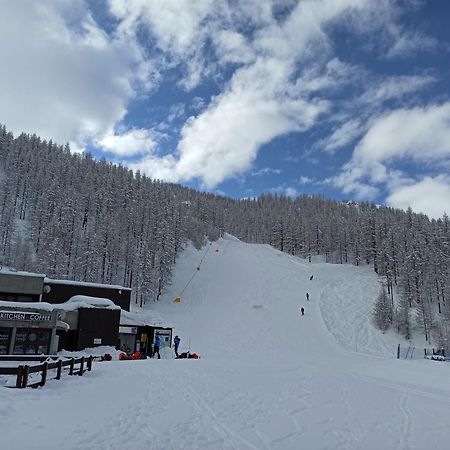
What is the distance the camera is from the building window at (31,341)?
3366cm

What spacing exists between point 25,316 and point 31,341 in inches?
94.8

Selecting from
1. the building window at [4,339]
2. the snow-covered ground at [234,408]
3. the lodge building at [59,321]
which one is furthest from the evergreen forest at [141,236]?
the building window at [4,339]

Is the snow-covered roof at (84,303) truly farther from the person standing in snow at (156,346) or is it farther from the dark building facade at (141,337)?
the person standing in snow at (156,346)

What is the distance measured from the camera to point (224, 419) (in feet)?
39.7

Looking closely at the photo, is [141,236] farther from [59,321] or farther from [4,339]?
[4,339]

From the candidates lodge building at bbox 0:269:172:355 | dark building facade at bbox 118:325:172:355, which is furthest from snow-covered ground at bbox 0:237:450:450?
lodge building at bbox 0:269:172:355

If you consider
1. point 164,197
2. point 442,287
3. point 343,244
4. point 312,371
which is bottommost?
point 312,371

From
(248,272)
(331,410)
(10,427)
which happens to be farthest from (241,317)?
(10,427)

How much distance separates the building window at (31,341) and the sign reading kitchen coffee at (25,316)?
1120mm

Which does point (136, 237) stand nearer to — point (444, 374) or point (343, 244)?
point (343, 244)

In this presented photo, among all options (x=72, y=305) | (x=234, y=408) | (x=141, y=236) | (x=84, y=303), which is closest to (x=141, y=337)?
(x=84, y=303)

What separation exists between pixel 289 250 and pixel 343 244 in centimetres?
1610

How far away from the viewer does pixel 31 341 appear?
34.2 m

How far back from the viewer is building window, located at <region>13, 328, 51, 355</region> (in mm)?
33656
